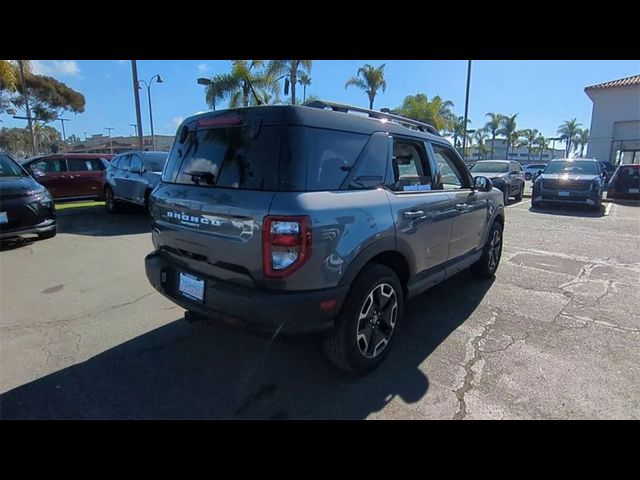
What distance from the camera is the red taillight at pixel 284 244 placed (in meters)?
2.26

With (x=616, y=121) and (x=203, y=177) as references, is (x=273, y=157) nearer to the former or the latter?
(x=203, y=177)

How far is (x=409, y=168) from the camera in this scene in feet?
11.2

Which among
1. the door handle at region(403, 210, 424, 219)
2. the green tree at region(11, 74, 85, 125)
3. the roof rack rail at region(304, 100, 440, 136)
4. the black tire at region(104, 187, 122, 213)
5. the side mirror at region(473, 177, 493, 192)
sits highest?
the green tree at region(11, 74, 85, 125)

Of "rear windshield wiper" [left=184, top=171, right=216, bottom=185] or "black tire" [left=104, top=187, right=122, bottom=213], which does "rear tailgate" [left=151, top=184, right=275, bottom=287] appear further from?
"black tire" [left=104, top=187, right=122, bottom=213]

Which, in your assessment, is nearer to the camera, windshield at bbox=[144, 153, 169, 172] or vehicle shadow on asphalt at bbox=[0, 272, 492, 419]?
vehicle shadow on asphalt at bbox=[0, 272, 492, 419]

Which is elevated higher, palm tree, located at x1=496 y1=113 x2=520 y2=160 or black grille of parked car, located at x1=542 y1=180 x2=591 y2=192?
palm tree, located at x1=496 y1=113 x2=520 y2=160

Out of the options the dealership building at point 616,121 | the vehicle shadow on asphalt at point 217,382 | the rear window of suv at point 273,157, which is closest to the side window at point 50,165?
the vehicle shadow on asphalt at point 217,382

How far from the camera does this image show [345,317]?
2.65m

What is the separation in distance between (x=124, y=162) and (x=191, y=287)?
881 centimetres

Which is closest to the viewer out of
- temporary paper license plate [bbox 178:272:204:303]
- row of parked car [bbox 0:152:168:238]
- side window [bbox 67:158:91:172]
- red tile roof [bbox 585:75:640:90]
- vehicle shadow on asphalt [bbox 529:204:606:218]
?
temporary paper license plate [bbox 178:272:204:303]

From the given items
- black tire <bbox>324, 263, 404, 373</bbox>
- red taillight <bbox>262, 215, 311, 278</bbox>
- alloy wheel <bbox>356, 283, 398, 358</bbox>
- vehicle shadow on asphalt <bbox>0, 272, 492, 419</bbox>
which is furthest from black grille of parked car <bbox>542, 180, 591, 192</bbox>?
red taillight <bbox>262, 215, 311, 278</bbox>

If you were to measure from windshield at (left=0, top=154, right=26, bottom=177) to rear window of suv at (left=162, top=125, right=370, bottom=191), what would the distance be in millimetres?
5913

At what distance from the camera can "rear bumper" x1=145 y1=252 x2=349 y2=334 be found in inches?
91.0
